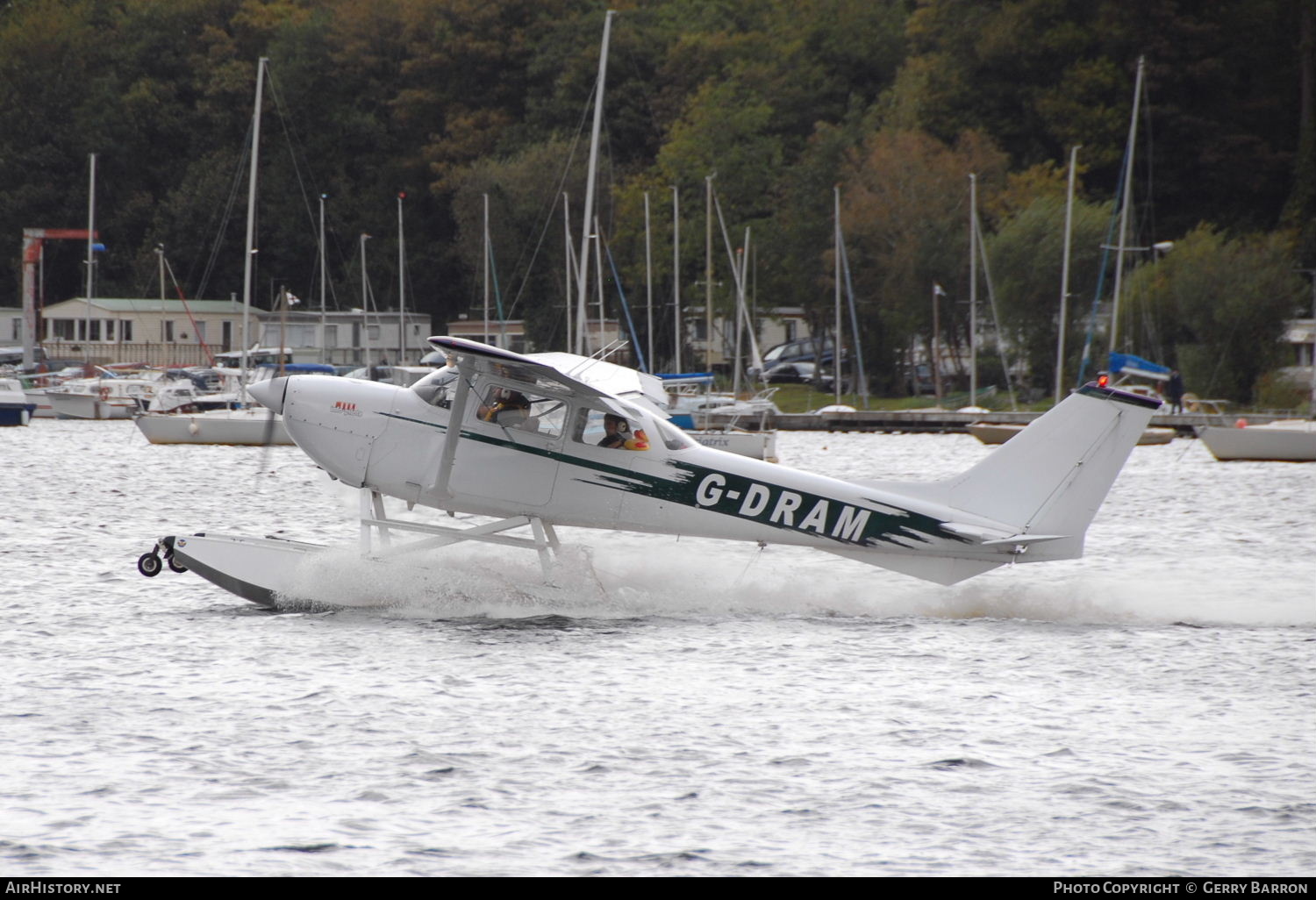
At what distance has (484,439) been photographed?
1205 cm

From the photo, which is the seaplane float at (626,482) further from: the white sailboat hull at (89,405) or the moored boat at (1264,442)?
the white sailboat hull at (89,405)

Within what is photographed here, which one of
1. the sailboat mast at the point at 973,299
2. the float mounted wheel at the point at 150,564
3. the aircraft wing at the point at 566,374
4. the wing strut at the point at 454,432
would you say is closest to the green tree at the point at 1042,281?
the sailboat mast at the point at 973,299

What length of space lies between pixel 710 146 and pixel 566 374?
55470mm

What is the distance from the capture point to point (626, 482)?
12.1 metres

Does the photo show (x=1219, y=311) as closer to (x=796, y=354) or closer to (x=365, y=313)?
(x=796, y=354)

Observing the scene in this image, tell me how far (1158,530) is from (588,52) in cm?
5726

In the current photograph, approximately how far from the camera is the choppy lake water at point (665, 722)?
7.06m

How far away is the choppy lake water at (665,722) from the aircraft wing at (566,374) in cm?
147

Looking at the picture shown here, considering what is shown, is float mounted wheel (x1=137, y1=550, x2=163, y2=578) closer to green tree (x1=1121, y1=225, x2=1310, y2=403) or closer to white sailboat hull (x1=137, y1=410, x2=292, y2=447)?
white sailboat hull (x1=137, y1=410, x2=292, y2=447)

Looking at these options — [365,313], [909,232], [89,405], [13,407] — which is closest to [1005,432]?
[909,232]

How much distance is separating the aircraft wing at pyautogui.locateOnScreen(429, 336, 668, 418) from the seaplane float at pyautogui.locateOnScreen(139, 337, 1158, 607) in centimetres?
4
